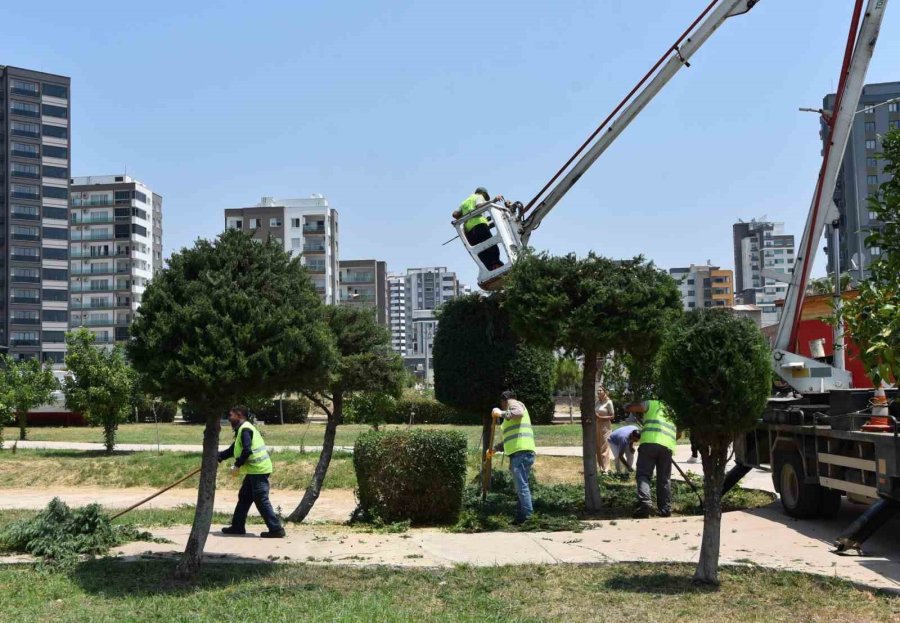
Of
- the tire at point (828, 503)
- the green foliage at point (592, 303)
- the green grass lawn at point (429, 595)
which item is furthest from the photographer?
the green foliage at point (592, 303)

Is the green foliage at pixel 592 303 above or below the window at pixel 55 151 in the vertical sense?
below

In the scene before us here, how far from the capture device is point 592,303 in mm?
12094

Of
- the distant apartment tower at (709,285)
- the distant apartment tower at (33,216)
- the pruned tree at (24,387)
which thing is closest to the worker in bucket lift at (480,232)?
the pruned tree at (24,387)

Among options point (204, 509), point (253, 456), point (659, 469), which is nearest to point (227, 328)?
point (204, 509)

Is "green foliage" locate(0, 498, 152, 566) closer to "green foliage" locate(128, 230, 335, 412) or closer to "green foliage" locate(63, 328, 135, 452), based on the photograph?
"green foliage" locate(128, 230, 335, 412)

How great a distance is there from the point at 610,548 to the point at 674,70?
25.4 feet

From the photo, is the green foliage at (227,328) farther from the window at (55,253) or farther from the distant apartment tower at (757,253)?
the distant apartment tower at (757,253)

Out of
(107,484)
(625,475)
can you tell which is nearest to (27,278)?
(107,484)

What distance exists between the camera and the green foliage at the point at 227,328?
8.25 meters

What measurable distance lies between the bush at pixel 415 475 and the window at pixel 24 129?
3684 inches

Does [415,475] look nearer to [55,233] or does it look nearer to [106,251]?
[55,233]

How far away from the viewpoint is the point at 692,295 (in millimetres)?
163125

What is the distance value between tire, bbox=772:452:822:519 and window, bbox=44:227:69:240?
9351 cm

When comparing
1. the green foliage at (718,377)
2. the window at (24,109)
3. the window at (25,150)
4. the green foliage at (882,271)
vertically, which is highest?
the window at (24,109)
